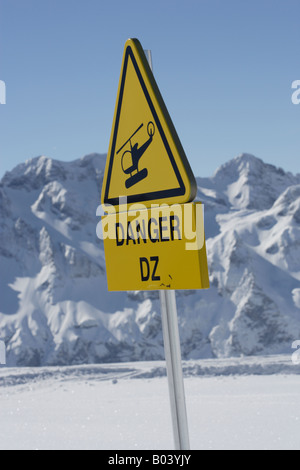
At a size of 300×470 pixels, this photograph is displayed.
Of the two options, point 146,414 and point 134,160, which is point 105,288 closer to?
point 146,414

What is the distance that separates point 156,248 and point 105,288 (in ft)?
224

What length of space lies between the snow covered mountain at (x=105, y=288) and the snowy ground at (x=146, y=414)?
192ft

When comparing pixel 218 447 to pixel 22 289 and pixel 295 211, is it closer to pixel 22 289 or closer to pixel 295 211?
pixel 22 289

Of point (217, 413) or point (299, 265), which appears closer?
point (217, 413)

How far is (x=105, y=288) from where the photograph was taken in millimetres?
70000

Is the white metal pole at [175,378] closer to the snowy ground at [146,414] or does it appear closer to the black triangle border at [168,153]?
the black triangle border at [168,153]

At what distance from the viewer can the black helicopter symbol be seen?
7.77 ft

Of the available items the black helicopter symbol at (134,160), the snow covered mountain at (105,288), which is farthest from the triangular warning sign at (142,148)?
the snow covered mountain at (105,288)

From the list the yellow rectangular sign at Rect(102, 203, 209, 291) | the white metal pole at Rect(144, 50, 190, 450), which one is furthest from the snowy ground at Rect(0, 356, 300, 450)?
the yellow rectangular sign at Rect(102, 203, 209, 291)

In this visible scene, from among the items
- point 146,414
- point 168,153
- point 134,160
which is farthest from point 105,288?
point 168,153

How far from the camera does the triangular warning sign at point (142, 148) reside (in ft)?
7.33
